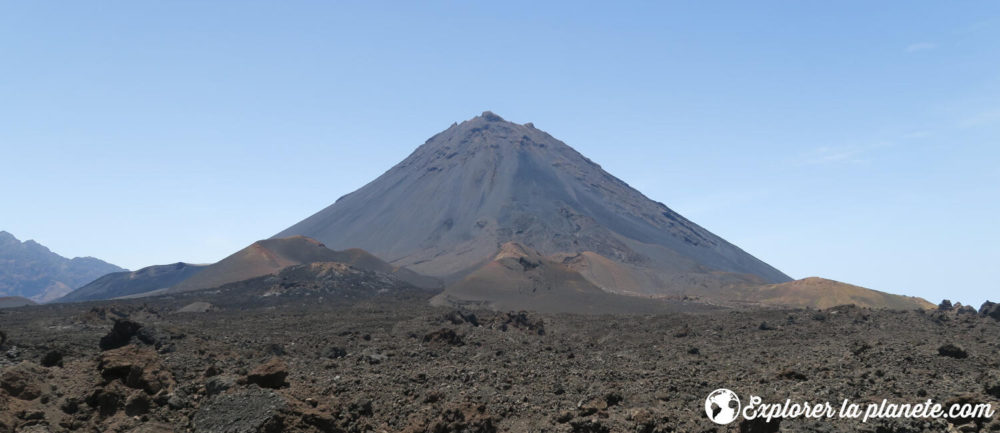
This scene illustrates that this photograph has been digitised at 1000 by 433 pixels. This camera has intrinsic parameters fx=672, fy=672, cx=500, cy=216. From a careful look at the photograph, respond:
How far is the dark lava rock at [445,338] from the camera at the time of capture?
95.1 ft

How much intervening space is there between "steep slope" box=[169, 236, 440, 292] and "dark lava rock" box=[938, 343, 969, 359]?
7257 cm

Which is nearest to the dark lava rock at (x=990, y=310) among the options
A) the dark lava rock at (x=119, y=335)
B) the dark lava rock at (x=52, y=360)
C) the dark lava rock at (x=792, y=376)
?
the dark lava rock at (x=792, y=376)

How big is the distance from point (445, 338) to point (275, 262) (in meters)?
67.0

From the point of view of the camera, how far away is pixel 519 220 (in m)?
125

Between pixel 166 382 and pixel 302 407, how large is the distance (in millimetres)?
4044

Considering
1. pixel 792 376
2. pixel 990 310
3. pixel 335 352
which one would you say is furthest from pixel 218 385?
pixel 990 310

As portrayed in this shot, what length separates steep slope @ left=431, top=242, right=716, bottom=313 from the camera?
201 feet

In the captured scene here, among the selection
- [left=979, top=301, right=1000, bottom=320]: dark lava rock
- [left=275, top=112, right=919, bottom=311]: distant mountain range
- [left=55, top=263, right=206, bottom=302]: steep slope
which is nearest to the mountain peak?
[left=275, top=112, right=919, bottom=311]: distant mountain range

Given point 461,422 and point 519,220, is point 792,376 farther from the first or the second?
point 519,220

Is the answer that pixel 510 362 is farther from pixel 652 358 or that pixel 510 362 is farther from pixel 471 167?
pixel 471 167

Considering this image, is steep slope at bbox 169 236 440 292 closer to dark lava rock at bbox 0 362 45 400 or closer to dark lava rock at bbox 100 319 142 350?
dark lava rock at bbox 100 319 142 350

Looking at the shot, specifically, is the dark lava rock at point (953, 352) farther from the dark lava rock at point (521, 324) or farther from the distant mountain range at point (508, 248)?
the distant mountain range at point (508, 248)

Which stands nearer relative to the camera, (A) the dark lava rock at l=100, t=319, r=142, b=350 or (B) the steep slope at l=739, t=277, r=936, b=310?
(A) the dark lava rock at l=100, t=319, r=142, b=350

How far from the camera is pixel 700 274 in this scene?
10750 cm
